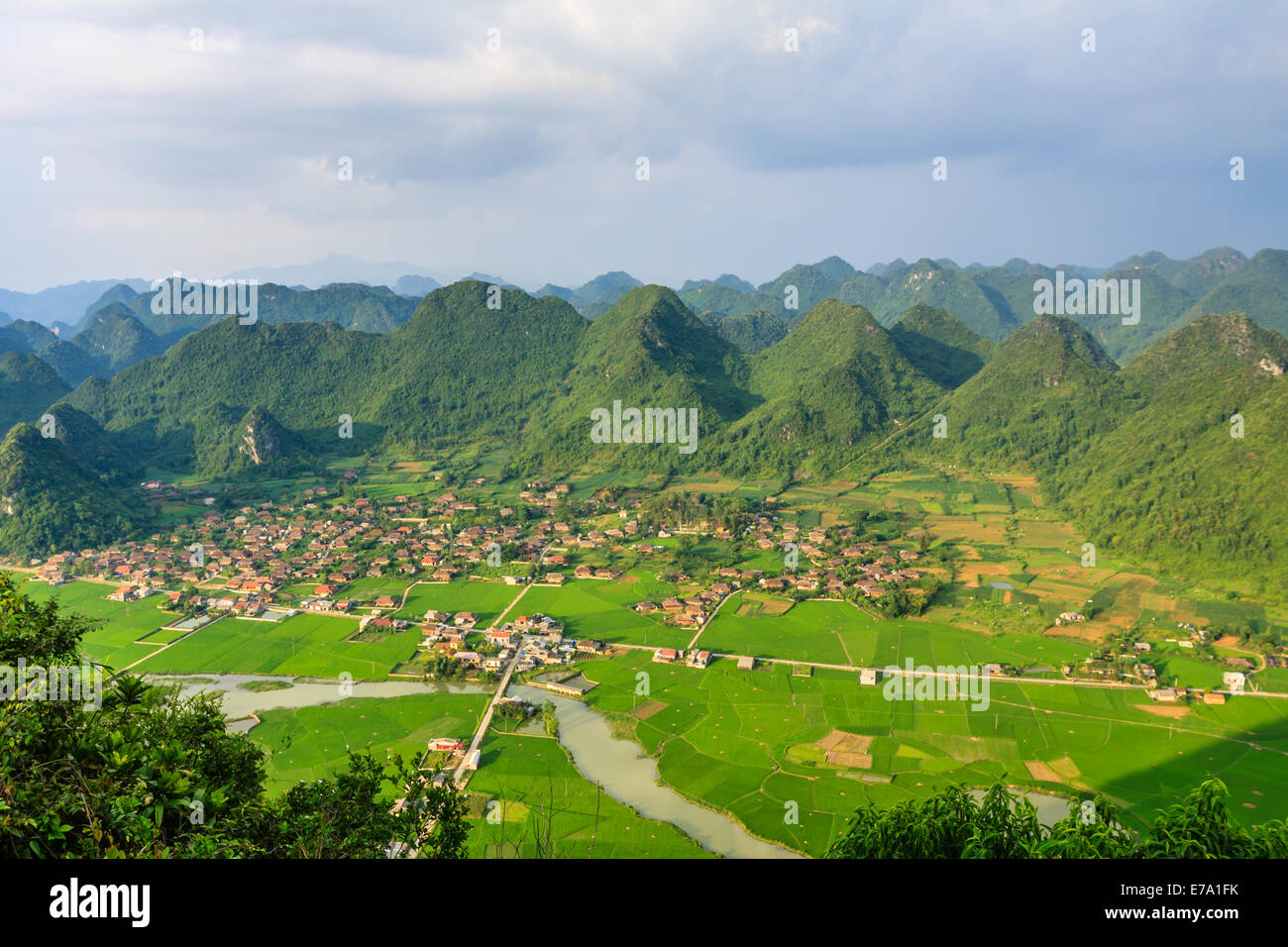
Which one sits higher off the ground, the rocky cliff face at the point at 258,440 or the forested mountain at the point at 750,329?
the forested mountain at the point at 750,329

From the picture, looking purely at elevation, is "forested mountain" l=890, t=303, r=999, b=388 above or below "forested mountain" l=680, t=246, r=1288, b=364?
below

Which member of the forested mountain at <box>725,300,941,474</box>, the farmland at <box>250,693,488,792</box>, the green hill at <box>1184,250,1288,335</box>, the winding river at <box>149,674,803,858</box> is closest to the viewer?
the winding river at <box>149,674,803,858</box>

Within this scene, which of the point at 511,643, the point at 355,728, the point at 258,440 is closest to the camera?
Answer: the point at 355,728

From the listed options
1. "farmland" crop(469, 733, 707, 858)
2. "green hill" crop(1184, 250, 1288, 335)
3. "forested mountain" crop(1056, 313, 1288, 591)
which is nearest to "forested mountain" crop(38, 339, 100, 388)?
"farmland" crop(469, 733, 707, 858)

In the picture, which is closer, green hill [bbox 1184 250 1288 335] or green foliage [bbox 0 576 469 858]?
green foliage [bbox 0 576 469 858]

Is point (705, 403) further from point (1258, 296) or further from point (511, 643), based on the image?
point (1258, 296)

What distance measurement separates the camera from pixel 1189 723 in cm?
2361

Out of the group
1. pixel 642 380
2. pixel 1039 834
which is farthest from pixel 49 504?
pixel 1039 834

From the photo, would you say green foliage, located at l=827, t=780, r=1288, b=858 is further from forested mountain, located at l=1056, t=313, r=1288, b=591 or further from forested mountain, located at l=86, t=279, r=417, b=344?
forested mountain, located at l=86, t=279, r=417, b=344

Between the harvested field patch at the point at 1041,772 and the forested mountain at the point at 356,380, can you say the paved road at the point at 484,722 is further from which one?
the forested mountain at the point at 356,380

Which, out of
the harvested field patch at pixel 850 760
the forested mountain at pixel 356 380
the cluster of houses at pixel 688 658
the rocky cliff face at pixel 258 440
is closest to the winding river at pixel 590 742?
the harvested field patch at pixel 850 760

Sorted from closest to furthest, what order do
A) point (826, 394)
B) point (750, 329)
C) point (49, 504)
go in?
1. point (49, 504)
2. point (826, 394)
3. point (750, 329)

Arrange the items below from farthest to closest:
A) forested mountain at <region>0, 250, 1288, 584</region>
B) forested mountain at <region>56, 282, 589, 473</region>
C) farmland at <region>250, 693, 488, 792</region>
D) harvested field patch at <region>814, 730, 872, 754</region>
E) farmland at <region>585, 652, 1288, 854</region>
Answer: forested mountain at <region>56, 282, 589, 473</region>
forested mountain at <region>0, 250, 1288, 584</region>
harvested field patch at <region>814, 730, 872, 754</region>
farmland at <region>250, 693, 488, 792</region>
farmland at <region>585, 652, 1288, 854</region>

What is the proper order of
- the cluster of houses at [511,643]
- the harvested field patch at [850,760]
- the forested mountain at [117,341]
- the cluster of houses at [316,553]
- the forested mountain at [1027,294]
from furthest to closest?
the forested mountain at [1027,294] → the forested mountain at [117,341] → the cluster of houses at [316,553] → the cluster of houses at [511,643] → the harvested field patch at [850,760]
